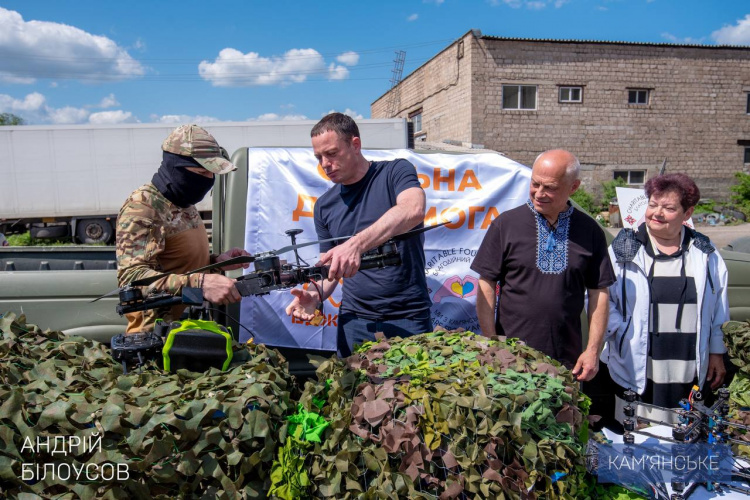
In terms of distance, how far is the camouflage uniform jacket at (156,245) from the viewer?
7.57 feet

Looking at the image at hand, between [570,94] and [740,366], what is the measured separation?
21.1m

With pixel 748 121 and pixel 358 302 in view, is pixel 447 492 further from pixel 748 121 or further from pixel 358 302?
pixel 748 121

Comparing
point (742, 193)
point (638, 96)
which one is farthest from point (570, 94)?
point (742, 193)

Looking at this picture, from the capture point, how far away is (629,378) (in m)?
3.04

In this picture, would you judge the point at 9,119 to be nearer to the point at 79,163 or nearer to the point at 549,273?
the point at 79,163

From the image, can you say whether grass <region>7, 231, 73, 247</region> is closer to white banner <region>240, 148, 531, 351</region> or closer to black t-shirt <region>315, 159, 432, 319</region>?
white banner <region>240, 148, 531, 351</region>

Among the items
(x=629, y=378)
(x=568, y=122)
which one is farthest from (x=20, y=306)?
(x=568, y=122)

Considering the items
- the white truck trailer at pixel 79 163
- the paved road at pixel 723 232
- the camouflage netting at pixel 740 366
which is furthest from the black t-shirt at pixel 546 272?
the white truck trailer at pixel 79 163

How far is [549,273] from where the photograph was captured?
278cm

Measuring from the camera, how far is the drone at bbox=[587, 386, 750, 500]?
7.43ft

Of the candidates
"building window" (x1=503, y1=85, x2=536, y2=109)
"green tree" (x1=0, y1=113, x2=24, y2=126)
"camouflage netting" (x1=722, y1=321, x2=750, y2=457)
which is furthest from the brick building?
"green tree" (x1=0, y1=113, x2=24, y2=126)

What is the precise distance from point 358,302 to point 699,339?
1.97m

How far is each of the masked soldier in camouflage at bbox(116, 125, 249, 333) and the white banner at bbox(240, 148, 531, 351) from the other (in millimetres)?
1037

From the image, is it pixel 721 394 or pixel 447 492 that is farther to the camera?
pixel 721 394
